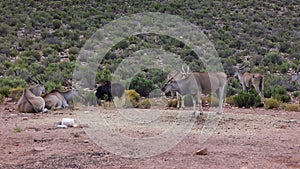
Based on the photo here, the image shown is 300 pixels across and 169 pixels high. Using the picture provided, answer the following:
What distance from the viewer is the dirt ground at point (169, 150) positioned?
8.84m

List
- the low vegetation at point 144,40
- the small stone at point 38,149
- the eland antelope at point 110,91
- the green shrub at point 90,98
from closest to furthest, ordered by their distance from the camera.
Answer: the small stone at point 38,149 < the eland antelope at point 110,91 < the green shrub at point 90,98 < the low vegetation at point 144,40

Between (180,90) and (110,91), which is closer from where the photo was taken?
(180,90)

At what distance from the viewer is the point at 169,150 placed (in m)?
Answer: 9.84

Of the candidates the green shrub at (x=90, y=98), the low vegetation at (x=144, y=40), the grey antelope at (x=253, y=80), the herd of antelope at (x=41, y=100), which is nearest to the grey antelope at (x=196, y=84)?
the low vegetation at (x=144, y=40)

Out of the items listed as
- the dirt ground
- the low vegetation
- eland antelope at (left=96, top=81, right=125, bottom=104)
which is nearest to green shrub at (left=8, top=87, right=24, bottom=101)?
the low vegetation

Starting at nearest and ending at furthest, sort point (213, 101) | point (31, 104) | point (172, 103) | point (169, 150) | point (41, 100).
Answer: point (169, 150) → point (31, 104) → point (41, 100) → point (172, 103) → point (213, 101)

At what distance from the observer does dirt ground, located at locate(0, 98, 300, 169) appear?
8.84 meters

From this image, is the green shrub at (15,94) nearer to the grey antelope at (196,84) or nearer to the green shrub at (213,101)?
the grey antelope at (196,84)

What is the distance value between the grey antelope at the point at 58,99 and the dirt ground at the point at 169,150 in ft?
6.38

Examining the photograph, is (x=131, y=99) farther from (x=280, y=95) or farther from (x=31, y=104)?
(x=280, y=95)

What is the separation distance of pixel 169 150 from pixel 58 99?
7.46 metres

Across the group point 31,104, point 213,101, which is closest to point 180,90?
point 213,101

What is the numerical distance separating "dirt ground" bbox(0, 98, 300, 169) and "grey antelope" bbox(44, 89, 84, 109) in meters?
1.94

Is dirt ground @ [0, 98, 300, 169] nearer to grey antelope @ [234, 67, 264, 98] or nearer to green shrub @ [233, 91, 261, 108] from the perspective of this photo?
green shrub @ [233, 91, 261, 108]
